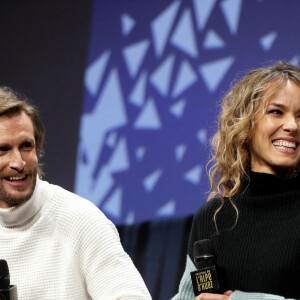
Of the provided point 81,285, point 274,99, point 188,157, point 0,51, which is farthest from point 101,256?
point 0,51

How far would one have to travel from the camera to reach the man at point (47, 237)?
1.99 m

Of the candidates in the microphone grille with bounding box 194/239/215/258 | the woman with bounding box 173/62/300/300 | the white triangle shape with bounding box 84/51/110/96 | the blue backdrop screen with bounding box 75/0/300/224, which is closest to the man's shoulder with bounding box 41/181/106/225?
the woman with bounding box 173/62/300/300

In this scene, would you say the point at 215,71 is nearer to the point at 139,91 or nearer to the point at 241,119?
the point at 139,91

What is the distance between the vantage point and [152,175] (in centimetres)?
346

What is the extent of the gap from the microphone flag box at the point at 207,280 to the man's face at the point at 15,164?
0.74 metres

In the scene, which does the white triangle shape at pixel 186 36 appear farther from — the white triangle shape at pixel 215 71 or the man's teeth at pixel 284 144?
the man's teeth at pixel 284 144

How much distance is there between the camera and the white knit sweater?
77.6 inches

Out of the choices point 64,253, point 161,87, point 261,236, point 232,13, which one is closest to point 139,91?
point 161,87

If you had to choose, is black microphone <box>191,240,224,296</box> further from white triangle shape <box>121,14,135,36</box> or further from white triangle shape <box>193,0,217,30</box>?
white triangle shape <box>121,14,135,36</box>

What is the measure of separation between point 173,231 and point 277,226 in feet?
5.55

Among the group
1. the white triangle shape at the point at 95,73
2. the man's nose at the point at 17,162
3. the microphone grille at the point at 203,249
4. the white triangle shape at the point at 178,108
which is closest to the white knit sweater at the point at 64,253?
the man's nose at the point at 17,162

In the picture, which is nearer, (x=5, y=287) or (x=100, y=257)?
(x=5, y=287)

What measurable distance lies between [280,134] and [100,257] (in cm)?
67

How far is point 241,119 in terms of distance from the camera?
187cm
